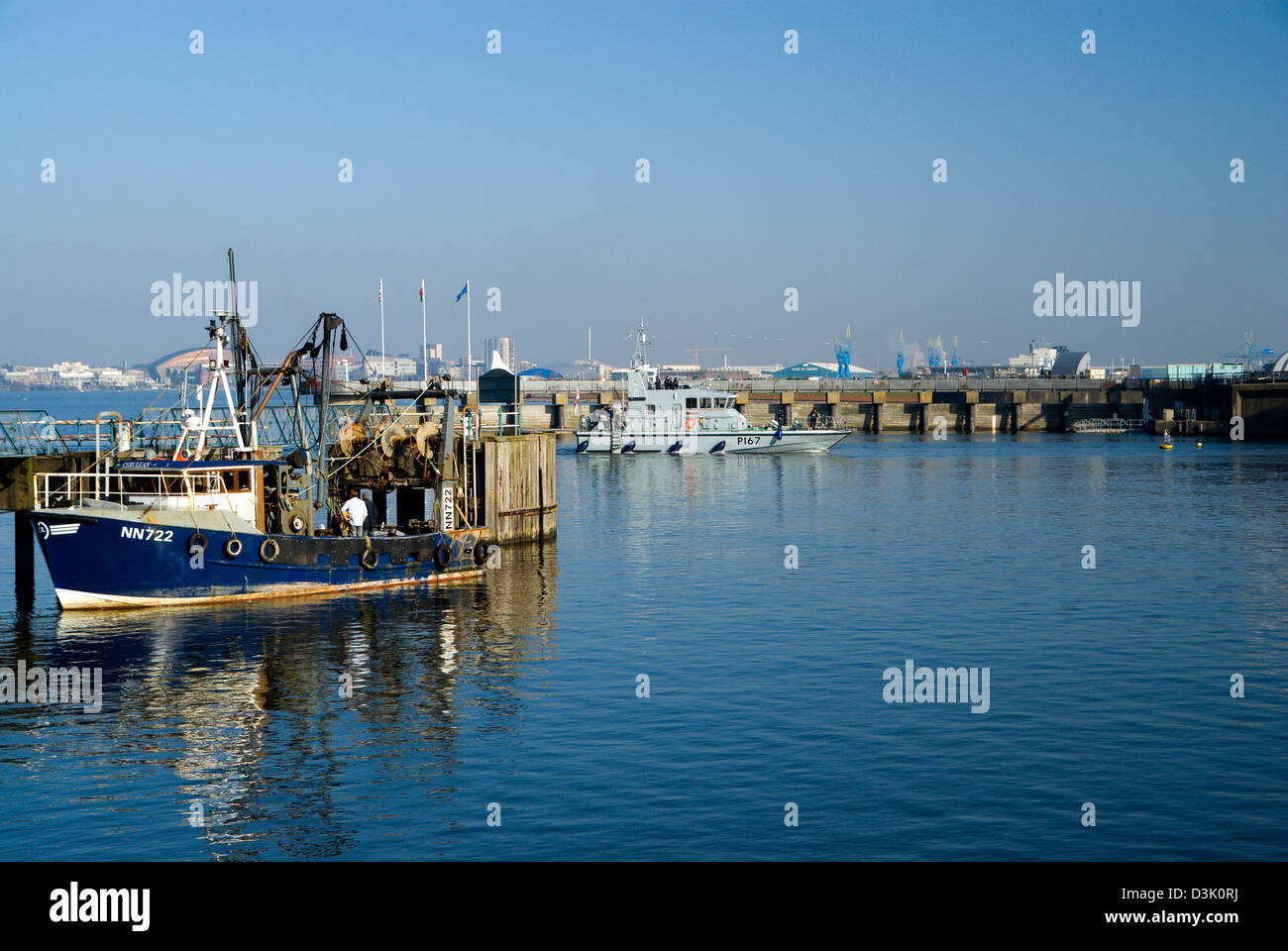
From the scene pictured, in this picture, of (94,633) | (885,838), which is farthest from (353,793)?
(94,633)

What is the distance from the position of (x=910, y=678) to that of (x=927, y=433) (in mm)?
143758

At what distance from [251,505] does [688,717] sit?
71.5 feet

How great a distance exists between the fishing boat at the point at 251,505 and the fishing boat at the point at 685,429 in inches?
2808

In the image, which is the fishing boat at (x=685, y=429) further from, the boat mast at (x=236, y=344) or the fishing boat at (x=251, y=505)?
the boat mast at (x=236, y=344)

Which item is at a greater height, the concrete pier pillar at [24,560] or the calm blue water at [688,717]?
the concrete pier pillar at [24,560]

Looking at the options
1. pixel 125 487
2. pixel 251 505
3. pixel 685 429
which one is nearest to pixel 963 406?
pixel 685 429

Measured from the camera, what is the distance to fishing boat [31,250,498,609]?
40188 mm

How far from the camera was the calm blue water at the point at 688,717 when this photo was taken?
69.7 ft

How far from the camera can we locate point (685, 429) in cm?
12438

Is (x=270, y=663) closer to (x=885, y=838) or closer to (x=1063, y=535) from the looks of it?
(x=885, y=838)

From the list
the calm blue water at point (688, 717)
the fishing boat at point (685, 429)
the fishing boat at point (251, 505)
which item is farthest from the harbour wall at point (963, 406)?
the calm blue water at point (688, 717)

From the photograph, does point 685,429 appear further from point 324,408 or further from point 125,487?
point 125,487

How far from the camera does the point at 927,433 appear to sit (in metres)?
171

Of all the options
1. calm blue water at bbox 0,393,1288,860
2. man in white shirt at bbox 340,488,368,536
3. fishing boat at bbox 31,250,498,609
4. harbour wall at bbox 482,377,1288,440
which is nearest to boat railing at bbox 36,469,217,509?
fishing boat at bbox 31,250,498,609
